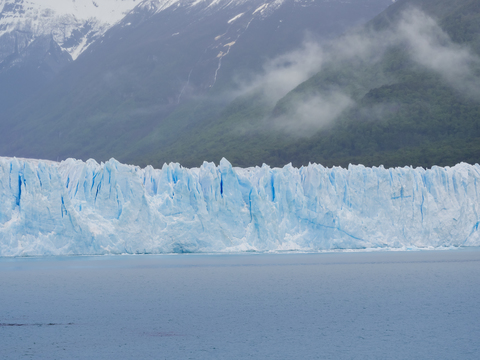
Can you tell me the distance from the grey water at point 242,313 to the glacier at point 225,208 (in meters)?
2.65

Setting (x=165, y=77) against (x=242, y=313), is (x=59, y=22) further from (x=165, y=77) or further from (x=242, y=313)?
(x=242, y=313)

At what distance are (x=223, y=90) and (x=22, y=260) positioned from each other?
73599 millimetres

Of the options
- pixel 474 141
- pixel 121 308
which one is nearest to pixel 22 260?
pixel 121 308

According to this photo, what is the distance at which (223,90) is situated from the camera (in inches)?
4112

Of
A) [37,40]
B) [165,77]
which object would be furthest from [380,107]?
[37,40]

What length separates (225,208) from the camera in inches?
1222

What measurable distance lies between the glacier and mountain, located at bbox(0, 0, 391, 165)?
63.9m

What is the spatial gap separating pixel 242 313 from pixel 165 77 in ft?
340

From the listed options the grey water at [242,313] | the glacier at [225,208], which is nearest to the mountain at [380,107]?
the glacier at [225,208]

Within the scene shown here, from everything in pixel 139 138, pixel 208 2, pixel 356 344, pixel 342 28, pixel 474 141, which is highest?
pixel 208 2

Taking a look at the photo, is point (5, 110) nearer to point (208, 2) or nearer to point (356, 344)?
point (208, 2)

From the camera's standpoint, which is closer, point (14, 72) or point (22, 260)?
point (22, 260)

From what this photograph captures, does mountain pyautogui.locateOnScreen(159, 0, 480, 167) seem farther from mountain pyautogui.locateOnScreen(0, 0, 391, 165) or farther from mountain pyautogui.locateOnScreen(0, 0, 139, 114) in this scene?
mountain pyautogui.locateOnScreen(0, 0, 139, 114)

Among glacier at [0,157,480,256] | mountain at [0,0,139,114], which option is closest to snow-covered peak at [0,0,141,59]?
mountain at [0,0,139,114]
